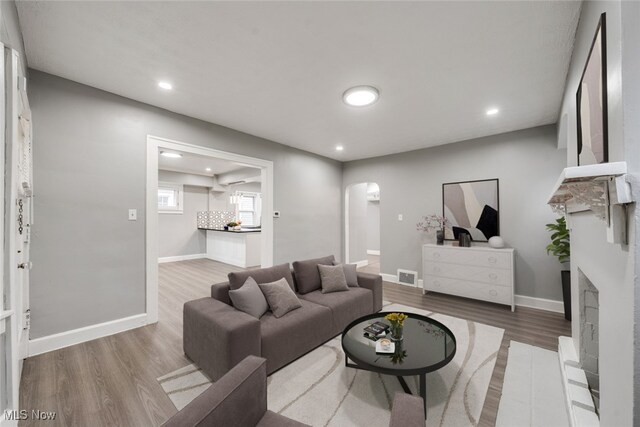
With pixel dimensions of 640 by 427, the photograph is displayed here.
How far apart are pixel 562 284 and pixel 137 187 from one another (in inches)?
214

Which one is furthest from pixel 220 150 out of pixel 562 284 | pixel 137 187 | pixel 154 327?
pixel 562 284

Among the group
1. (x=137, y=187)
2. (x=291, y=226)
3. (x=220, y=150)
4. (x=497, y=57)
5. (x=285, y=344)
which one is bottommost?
(x=285, y=344)

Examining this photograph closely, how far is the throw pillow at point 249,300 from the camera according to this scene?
223 centimetres

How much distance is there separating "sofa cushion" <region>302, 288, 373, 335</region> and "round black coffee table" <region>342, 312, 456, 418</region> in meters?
0.41

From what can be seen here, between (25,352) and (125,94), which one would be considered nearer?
(25,352)

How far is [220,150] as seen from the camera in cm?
372

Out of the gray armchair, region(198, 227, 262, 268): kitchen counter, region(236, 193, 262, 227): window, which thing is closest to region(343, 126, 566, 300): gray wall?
region(198, 227, 262, 268): kitchen counter

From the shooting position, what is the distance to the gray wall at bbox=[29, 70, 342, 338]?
7.95 ft

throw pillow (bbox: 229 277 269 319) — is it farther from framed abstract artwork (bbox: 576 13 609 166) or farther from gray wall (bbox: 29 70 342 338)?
framed abstract artwork (bbox: 576 13 609 166)

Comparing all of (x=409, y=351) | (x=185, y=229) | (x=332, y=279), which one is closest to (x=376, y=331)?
(x=409, y=351)

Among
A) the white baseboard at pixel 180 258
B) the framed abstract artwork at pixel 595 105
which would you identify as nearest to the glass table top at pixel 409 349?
the framed abstract artwork at pixel 595 105

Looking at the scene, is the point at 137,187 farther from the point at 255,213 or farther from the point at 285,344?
the point at 255,213

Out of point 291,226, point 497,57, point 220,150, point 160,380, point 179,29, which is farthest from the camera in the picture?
point 291,226

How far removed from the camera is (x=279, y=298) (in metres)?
2.44
